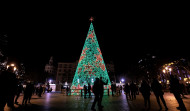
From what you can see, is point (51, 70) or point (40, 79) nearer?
point (40, 79)

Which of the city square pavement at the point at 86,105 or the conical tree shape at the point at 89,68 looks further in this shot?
the conical tree shape at the point at 89,68

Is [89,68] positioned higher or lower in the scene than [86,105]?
higher

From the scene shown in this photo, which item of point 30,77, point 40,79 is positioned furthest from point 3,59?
point 40,79

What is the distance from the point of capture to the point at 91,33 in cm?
1506

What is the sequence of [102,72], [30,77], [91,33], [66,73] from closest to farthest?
1. [102,72]
2. [91,33]
3. [30,77]
4. [66,73]

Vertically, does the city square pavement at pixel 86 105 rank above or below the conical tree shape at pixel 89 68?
below

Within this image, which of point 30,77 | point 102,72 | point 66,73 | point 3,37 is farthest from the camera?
point 66,73

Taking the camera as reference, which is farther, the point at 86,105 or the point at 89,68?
the point at 89,68

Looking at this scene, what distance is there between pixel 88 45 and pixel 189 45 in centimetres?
1730

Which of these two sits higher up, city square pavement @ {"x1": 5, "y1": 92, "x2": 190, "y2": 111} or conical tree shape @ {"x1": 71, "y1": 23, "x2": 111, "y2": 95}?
conical tree shape @ {"x1": 71, "y1": 23, "x2": 111, "y2": 95}

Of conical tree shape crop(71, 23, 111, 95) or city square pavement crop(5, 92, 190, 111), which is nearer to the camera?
city square pavement crop(5, 92, 190, 111)

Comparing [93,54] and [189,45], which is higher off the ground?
[189,45]

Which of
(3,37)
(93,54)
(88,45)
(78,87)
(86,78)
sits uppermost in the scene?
(3,37)

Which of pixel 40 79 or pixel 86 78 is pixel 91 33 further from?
pixel 40 79
